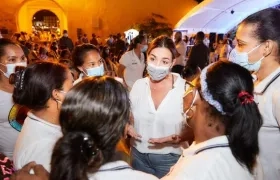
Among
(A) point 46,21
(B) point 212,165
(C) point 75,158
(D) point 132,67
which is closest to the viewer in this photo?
(C) point 75,158

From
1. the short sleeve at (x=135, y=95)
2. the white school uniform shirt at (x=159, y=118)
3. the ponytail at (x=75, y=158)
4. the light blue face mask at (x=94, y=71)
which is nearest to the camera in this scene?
the ponytail at (x=75, y=158)

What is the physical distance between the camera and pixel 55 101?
1.57m

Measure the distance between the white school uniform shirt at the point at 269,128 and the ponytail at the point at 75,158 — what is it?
107 centimetres

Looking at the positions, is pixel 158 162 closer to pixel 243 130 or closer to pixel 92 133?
pixel 243 130

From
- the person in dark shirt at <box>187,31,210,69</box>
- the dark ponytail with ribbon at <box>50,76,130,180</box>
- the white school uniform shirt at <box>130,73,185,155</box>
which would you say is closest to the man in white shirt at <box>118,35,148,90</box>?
the person in dark shirt at <box>187,31,210,69</box>

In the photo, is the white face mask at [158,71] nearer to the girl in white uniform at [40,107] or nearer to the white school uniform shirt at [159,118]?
the white school uniform shirt at [159,118]

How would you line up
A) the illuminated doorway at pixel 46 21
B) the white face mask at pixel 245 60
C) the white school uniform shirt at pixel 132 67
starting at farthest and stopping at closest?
the illuminated doorway at pixel 46 21 < the white school uniform shirt at pixel 132 67 < the white face mask at pixel 245 60

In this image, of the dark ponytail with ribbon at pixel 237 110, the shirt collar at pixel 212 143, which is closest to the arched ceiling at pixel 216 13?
the dark ponytail with ribbon at pixel 237 110

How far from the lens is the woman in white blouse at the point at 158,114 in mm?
2154

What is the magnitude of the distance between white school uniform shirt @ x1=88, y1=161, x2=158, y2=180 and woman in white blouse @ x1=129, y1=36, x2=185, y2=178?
38.4 inches

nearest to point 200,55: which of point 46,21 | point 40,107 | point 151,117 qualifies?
point 151,117

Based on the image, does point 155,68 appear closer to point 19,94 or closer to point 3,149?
point 19,94

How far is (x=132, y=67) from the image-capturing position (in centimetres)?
464

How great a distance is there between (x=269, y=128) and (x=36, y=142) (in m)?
1.26
